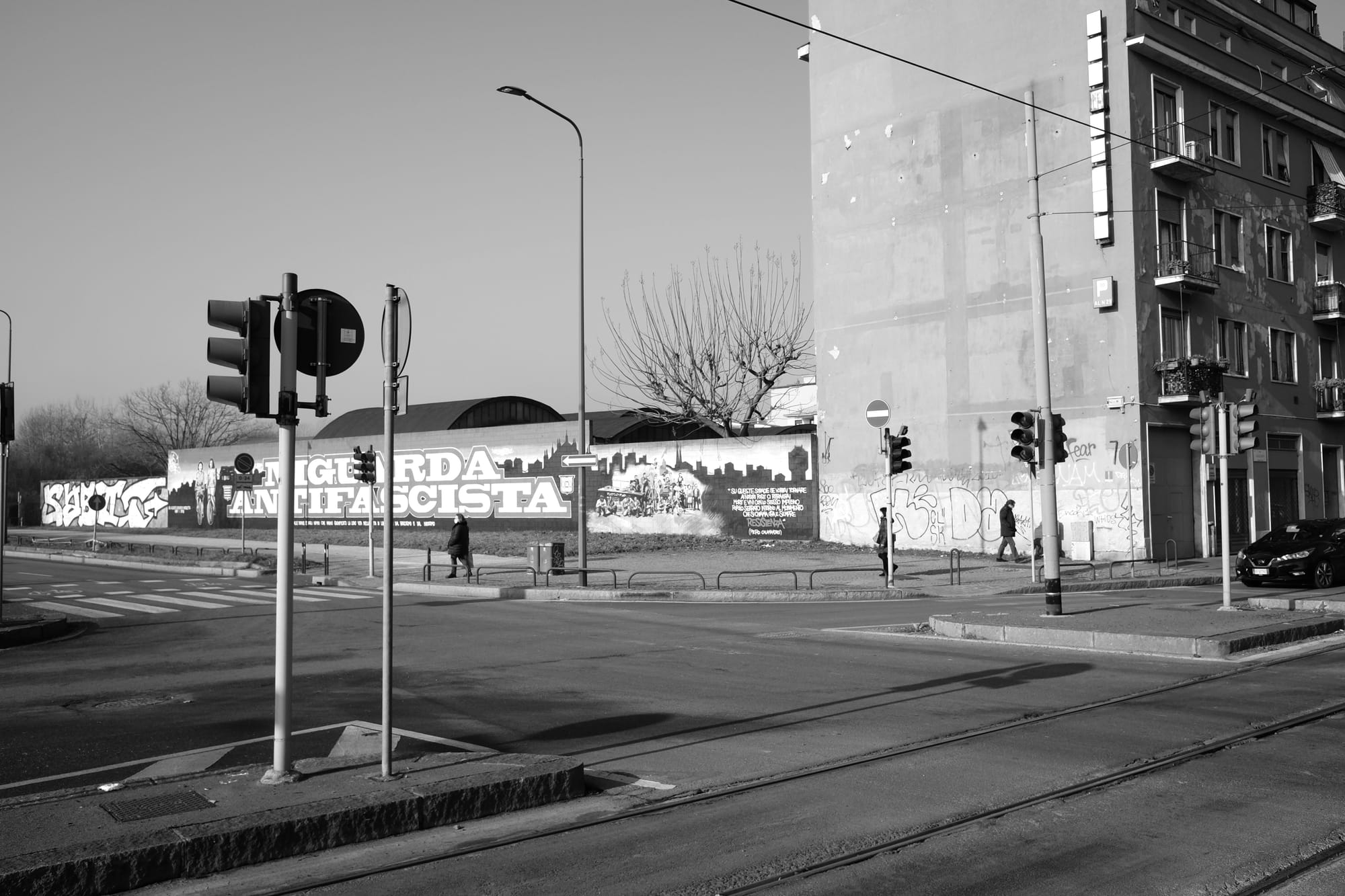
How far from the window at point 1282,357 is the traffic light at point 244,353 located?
37313 mm

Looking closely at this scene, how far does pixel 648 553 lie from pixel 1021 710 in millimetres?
28993

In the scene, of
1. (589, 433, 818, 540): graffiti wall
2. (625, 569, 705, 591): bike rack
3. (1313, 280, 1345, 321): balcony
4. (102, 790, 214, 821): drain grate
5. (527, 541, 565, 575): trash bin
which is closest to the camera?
(102, 790, 214, 821): drain grate

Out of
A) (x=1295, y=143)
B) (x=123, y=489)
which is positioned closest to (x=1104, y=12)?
(x=1295, y=143)

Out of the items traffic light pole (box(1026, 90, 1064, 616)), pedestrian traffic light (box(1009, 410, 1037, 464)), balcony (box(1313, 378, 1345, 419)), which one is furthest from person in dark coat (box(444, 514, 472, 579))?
balcony (box(1313, 378, 1345, 419))

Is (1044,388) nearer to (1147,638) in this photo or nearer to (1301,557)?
(1147,638)

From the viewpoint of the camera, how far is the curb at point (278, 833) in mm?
5219

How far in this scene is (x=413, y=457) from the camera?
53375mm

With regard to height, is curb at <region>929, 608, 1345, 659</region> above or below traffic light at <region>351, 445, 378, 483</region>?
below

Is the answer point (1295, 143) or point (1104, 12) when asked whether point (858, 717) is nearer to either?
point (1104, 12)

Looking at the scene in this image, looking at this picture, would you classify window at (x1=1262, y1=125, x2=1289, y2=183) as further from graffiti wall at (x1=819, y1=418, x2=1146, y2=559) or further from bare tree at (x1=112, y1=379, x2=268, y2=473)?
bare tree at (x1=112, y1=379, x2=268, y2=473)

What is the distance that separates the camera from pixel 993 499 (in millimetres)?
34438

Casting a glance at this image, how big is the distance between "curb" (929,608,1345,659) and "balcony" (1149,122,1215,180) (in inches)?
769

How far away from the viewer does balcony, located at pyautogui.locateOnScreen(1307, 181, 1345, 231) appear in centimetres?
3894

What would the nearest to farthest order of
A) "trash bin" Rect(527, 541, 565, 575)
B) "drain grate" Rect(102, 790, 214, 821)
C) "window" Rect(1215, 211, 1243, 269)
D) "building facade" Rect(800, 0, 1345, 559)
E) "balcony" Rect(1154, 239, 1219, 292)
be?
1. "drain grate" Rect(102, 790, 214, 821)
2. "trash bin" Rect(527, 541, 565, 575)
3. "building facade" Rect(800, 0, 1345, 559)
4. "balcony" Rect(1154, 239, 1219, 292)
5. "window" Rect(1215, 211, 1243, 269)
